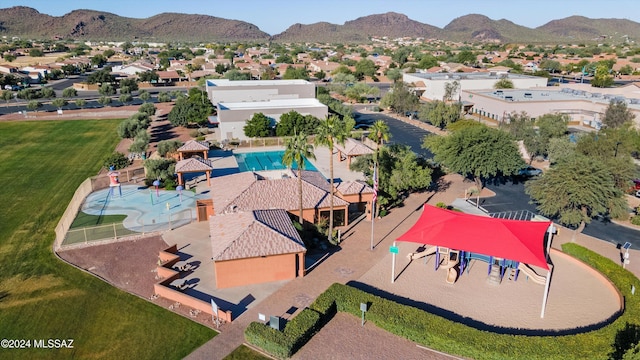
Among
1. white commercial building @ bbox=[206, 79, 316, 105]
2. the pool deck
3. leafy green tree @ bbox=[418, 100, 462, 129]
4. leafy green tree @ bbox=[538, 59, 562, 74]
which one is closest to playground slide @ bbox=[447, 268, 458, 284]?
the pool deck

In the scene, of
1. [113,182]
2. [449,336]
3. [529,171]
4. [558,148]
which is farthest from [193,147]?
[558,148]

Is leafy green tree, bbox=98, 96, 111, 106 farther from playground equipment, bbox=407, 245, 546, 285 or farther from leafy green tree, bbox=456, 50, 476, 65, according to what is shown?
leafy green tree, bbox=456, 50, 476, 65

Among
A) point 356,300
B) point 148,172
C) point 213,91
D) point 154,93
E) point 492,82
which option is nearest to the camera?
point 356,300

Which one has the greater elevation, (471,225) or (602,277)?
(471,225)

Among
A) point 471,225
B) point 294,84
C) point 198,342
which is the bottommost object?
point 198,342

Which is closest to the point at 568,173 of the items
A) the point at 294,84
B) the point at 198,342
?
the point at 198,342

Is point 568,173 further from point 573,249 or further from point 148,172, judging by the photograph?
point 148,172

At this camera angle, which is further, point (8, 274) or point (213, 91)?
point (213, 91)
